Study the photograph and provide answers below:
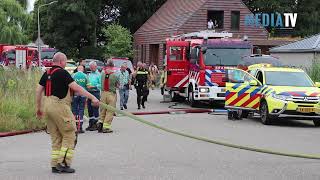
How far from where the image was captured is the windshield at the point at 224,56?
2378 cm

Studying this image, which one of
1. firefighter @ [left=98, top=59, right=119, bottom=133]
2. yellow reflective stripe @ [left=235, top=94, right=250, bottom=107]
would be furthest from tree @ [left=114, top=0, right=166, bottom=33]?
firefighter @ [left=98, top=59, right=119, bottom=133]

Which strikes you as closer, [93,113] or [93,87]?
[93,87]

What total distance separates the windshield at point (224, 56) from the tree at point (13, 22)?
145 ft

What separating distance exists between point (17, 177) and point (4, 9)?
6086 cm

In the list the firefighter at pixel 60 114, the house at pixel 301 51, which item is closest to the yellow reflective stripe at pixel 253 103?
the firefighter at pixel 60 114

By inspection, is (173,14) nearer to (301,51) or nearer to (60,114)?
(301,51)

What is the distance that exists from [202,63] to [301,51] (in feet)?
57.0

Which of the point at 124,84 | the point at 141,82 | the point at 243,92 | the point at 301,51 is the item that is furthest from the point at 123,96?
the point at 301,51

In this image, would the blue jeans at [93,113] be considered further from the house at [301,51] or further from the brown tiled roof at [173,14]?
the brown tiled roof at [173,14]

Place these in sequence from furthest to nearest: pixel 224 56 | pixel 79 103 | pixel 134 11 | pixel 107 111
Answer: pixel 134 11
pixel 224 56
pixel 107 111
pixel 79 103

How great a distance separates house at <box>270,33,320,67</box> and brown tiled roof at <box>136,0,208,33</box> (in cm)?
1099

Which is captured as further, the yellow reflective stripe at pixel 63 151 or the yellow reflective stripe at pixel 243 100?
the yellow reflective stripe at pixel 243 100

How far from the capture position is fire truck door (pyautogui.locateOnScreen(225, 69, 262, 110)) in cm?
1883

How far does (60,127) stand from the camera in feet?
31.7
